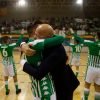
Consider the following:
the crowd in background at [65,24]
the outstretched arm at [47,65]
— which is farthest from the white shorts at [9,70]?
the crowd in background at [65,24]

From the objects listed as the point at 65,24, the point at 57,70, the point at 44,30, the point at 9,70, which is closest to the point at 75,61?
the point at 9,70

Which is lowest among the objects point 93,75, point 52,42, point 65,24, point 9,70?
point 65,24

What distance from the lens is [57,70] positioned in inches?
107

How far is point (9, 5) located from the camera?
24500mm

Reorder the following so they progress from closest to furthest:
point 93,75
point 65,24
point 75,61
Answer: point 93,75
point 75,61
point 65,24

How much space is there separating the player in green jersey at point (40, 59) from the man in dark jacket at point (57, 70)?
2.0 inches

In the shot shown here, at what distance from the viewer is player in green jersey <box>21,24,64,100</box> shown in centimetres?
265

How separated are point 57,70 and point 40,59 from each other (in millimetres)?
211

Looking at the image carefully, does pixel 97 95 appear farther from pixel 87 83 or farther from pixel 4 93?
pixel 4 93

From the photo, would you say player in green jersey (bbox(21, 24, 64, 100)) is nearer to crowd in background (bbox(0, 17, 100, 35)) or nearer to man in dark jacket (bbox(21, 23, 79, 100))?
man in dark jacket (bbox(21, 23, 79, 100))

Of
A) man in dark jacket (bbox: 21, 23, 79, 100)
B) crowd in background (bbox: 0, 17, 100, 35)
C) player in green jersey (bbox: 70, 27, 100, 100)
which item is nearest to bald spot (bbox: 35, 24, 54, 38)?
man in dark jacket (bbox: 21, 23, 79, 100)

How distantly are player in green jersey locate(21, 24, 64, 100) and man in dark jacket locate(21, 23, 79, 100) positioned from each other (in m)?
0.05

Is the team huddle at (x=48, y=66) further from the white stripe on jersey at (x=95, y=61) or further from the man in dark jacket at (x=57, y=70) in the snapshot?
the white stripe on jersey at (x=95, y=61)

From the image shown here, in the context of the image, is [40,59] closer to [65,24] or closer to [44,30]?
[44,30]
